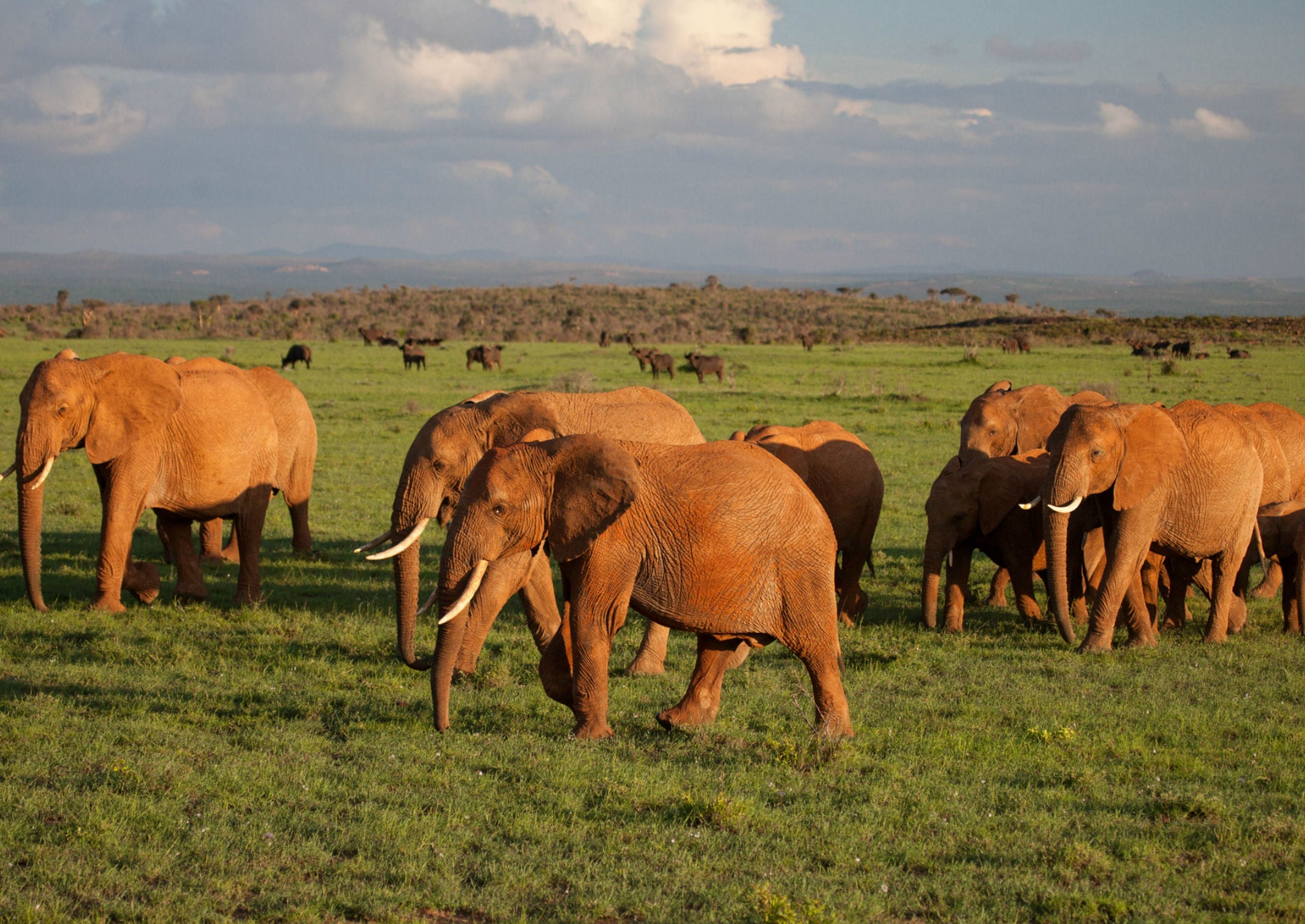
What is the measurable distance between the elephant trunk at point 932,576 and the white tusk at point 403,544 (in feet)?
16.6

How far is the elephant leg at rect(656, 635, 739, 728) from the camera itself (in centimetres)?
768

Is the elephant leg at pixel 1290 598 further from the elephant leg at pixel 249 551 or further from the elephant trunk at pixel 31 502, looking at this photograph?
the elephant trunk at pixel 31 502

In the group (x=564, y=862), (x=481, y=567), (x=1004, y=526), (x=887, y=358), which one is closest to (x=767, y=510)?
(x=481, y=567)

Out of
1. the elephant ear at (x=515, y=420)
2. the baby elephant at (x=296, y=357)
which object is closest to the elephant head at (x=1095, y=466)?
the elephant ear at (x=515, y=420)

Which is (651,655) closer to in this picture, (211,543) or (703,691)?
(703,691)

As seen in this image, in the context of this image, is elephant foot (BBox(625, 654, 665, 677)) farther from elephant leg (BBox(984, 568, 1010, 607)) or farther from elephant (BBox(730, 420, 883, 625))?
elephant leg (BBox(984, 568, 1010, 607))

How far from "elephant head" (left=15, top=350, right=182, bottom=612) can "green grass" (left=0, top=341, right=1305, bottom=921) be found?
2.89 ft

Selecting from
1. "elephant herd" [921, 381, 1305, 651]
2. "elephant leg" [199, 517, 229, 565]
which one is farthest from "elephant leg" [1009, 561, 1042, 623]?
"elephant leg" [199, 517, 229, 565]

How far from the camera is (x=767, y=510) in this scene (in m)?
7.09

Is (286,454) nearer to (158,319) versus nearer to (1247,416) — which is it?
(1247,416)

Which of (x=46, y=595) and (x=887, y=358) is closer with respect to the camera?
(x=46, y=595)

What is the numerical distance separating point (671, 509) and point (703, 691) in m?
1.46

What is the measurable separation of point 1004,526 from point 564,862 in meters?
6.89

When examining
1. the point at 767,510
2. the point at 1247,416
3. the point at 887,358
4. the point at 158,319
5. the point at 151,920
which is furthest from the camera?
the point at 158,319
